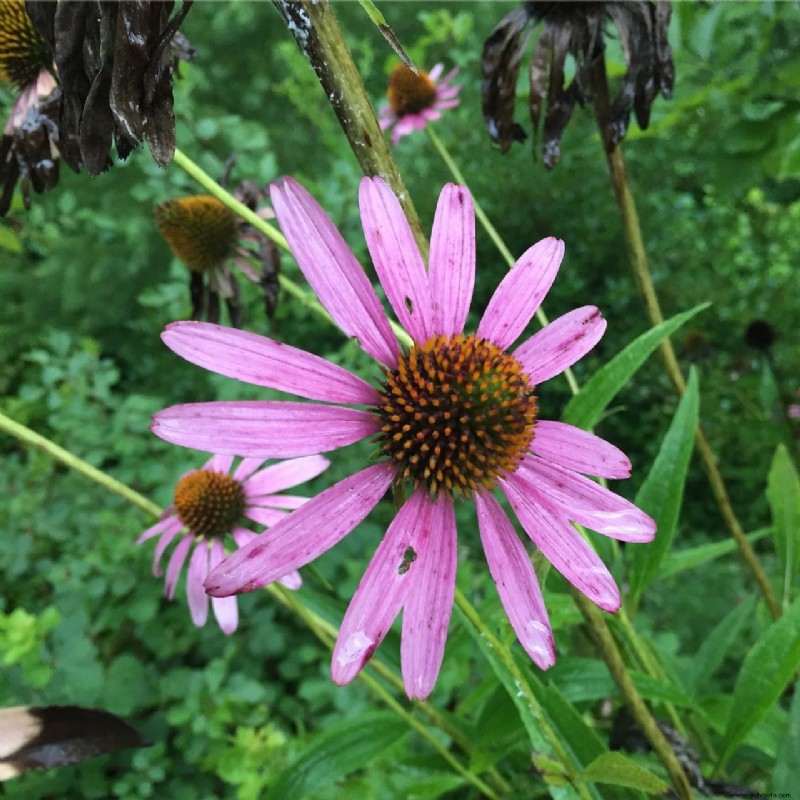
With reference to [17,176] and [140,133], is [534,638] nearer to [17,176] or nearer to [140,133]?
[140,133]


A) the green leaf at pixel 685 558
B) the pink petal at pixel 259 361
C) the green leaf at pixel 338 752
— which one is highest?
the pink petal at pixel 259 361

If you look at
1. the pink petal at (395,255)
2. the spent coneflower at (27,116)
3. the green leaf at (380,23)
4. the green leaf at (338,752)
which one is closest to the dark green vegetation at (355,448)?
the green leaf at (338,752)

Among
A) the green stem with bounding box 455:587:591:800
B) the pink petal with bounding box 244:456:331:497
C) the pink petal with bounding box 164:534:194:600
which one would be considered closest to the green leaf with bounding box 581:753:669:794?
the green stem with bounding box 455:587:591:800

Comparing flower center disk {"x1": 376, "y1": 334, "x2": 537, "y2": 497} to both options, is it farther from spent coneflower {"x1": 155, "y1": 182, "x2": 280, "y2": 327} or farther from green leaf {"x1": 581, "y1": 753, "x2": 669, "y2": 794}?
spent coneflower {"x1": 155, "y1": 182, "x2": 280, "y2": 327}

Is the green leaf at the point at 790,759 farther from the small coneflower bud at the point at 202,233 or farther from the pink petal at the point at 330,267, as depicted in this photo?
the small coneflower bud at the point at 202,233

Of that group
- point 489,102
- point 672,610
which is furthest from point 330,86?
point 672,610

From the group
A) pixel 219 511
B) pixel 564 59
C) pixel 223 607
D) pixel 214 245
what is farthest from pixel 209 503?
pixel 564 59
